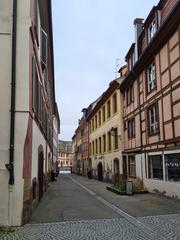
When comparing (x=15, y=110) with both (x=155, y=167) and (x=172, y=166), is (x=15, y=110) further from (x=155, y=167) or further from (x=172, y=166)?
(x=155, y=167)

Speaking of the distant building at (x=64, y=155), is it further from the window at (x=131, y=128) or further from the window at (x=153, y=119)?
the window at (x=153, y=119)

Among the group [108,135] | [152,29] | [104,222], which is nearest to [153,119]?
[152,29]

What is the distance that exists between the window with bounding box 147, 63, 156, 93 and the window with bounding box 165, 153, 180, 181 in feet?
13.7

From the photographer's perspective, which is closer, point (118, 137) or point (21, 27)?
point (21, 27)

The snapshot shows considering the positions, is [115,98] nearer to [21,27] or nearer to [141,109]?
[141,109]

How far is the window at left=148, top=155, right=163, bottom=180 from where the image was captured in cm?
1758

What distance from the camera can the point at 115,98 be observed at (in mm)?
28547

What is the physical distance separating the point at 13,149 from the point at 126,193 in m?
10.1

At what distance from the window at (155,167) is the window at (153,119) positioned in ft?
4.61

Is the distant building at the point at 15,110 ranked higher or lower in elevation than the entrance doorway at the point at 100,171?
higher

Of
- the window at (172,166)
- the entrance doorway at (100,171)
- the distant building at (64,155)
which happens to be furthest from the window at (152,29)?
the distant building at (64,155)

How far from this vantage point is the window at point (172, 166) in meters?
15.4


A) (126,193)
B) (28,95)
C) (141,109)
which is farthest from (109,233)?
(141,109)

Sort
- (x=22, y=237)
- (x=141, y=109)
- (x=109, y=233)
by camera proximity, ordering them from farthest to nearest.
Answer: (x=141, y=109) < (x=109, y=233) < (x=22, y=237)
